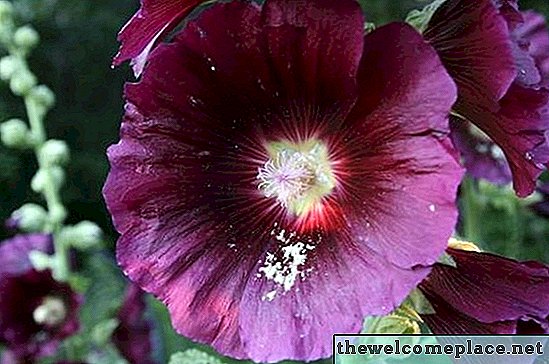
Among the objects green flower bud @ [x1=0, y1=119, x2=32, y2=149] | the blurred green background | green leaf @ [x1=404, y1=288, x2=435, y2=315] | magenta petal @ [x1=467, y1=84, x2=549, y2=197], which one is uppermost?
the blurred green background

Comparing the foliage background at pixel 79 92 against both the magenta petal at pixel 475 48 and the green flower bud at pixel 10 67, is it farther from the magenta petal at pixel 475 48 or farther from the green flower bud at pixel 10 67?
the magenta petal at pixel 475 48

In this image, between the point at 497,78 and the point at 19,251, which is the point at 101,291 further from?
the point at 497,78

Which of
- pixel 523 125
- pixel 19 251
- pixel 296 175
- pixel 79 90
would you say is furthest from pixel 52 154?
pixel 79 90

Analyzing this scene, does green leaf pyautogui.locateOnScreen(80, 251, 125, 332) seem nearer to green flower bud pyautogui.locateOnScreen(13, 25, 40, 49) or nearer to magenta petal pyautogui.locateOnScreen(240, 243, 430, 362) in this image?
green flower bud pyautogui.locateOnScreen(13, 25, 40, 49)

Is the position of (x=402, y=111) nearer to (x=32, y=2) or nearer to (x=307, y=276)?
(x=307, y=276)

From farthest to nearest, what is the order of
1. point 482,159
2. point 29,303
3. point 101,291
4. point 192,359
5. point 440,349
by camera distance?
point 101,291
point 29,303
point 482,159
point 192,359
point 440,349

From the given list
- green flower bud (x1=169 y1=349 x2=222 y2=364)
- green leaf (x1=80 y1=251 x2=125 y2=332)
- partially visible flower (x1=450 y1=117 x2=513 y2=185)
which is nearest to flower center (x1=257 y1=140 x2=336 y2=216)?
green flower bud (x1=169 y1=349 x2=222 y2=364)
